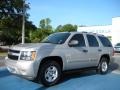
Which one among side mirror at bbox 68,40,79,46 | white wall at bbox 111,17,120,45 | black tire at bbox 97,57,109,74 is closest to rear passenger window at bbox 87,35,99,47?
black tire at bbox 97,57,109,74

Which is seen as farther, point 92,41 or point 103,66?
point 103,66

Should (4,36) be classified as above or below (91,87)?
above

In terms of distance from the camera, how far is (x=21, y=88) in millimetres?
8398

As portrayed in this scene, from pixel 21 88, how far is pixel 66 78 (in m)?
2.59

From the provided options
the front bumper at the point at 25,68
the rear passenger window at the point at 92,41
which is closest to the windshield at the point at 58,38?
the rear passenger window at the point at 92,41

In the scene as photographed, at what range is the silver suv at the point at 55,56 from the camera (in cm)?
833

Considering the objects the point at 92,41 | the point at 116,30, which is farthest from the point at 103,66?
the point at 116,30

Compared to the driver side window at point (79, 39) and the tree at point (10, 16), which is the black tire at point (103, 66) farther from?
the tree at point (10, 16)

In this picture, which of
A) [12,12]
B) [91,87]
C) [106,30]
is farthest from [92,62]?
[106,30]

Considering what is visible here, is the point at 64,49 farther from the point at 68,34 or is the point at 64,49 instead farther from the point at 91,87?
the point at 91,87

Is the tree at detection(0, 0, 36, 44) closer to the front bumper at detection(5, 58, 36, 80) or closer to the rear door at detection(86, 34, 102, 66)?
the rear door at detection(86, 34, 102, 66)

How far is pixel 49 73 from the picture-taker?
884cm

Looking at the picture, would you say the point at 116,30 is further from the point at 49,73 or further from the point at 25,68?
the point at 25,68

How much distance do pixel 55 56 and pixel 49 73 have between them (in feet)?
2.12
